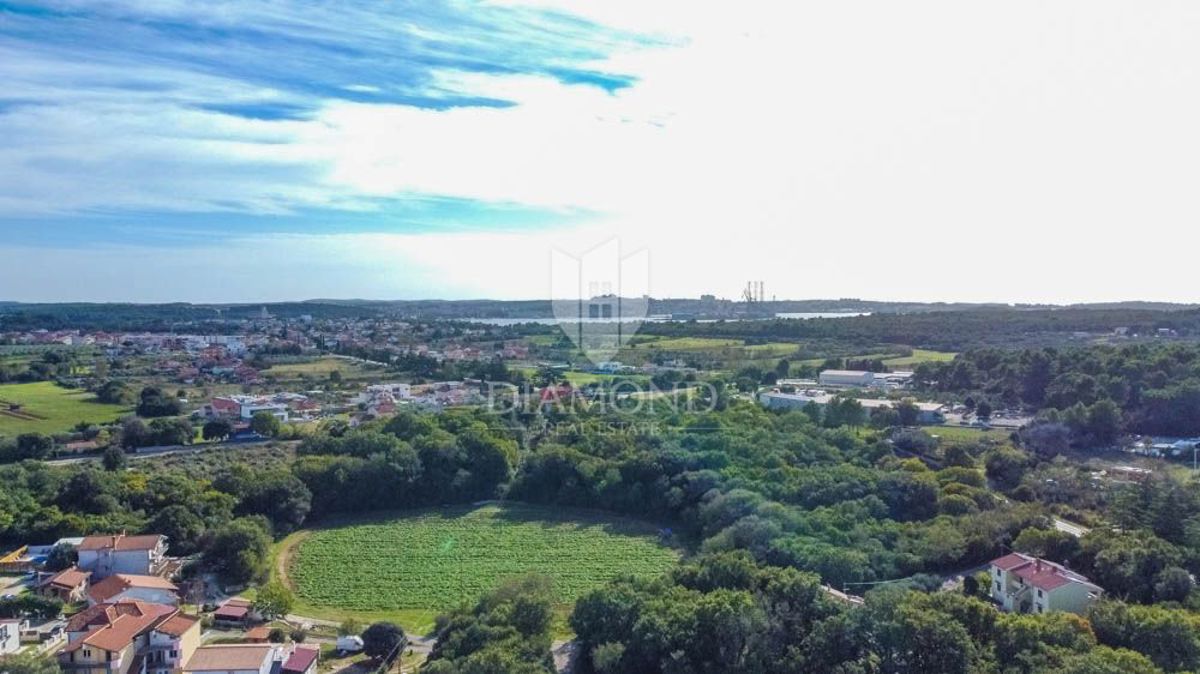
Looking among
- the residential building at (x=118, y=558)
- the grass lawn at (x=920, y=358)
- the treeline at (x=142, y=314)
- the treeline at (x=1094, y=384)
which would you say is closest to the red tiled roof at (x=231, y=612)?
the residential building at (x=118, y=558)

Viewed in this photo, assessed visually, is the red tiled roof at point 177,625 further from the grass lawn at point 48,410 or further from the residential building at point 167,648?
the grass lawn at point 48,410

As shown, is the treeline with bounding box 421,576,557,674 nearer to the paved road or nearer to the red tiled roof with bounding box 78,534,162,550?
the red tiled roof with bounding box 78,534,162,550

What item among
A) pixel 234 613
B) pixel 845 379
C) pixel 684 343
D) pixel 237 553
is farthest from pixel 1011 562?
pixel 684 343

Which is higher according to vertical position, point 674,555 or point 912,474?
point 912,474

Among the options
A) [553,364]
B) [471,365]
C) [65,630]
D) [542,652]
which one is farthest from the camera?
[553,364]

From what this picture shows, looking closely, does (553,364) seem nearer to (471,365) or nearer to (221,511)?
(471,365)

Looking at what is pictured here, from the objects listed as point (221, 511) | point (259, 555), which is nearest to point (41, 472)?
point (221, 511)
